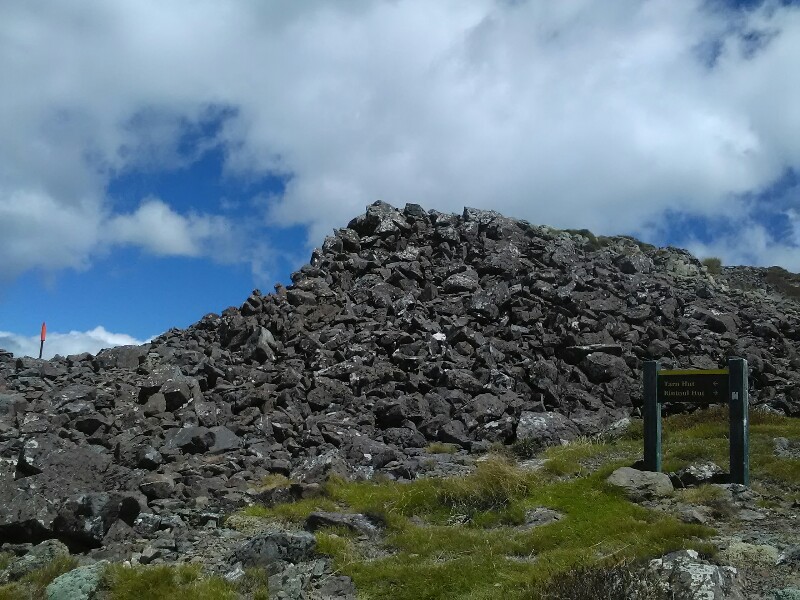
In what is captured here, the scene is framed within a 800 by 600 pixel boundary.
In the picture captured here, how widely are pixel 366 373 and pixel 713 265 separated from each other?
28805 mm

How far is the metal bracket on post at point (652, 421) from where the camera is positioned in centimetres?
1464

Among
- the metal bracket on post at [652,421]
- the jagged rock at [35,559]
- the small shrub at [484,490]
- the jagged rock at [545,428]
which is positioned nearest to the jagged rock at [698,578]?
the small shrub at [484,490]

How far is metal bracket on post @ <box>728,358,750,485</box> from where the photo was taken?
13688mm

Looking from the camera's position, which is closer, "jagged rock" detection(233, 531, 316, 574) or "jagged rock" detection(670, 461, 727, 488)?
"jagged rock" detection(233, 531, 316, 574)

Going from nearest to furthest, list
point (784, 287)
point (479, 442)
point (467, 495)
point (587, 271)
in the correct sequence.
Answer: point (467, 495) → point (479, 442) → point (587, 271) → point (784, 287)

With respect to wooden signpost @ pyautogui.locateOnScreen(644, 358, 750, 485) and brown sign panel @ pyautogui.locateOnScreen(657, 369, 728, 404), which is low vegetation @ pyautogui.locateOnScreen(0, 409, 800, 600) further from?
brown sign panel @ pyautogui.locateOnScreen(657, 369, 728, 404)

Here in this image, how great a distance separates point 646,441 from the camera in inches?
582

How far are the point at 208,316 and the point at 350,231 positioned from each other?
23.8 feet

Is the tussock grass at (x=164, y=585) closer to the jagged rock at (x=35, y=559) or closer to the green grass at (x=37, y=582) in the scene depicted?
the green grass at (x=37, y=582)

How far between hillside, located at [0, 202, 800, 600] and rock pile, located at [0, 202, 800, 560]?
63 mm

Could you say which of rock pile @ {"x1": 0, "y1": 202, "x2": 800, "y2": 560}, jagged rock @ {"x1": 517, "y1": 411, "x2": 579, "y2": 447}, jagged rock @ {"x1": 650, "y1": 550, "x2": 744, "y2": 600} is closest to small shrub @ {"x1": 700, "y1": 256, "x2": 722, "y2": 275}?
rock pile @ {"x1": 0, "y1": 202, "x2": 800, "y2": 560}

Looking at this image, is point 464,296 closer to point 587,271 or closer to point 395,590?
point 587,271

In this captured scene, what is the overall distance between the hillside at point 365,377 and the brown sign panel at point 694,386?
415 centimetres

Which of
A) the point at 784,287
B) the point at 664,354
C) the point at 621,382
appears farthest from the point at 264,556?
the point at 784,287
